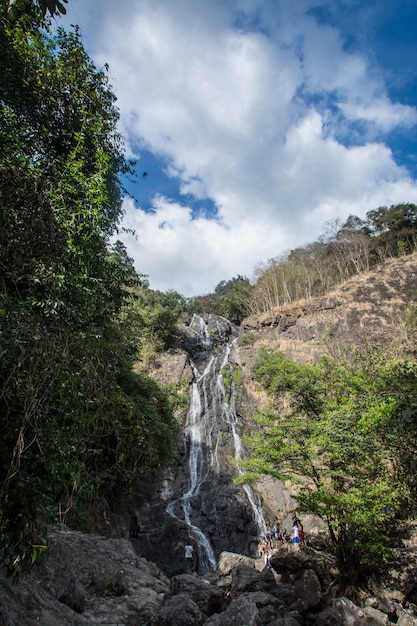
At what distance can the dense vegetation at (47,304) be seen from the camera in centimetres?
312

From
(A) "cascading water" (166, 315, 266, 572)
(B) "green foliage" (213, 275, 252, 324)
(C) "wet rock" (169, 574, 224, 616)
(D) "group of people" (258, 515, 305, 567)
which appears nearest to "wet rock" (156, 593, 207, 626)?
(C) "wet rock" (169, 574, 224, 616)

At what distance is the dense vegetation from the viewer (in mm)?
3123

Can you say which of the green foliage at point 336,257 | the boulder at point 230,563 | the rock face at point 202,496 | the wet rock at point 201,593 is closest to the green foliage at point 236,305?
the green foliage at point 336,257

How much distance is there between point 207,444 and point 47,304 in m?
19.3

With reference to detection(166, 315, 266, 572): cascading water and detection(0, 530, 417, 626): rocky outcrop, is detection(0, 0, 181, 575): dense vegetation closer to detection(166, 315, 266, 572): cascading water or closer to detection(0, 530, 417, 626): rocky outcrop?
detection(0, 530, 417, 626): rocky outcrop

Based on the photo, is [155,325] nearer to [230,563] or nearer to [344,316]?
[344,316]

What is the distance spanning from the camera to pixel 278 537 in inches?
565

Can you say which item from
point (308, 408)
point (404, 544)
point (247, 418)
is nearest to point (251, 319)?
point (247, 418)

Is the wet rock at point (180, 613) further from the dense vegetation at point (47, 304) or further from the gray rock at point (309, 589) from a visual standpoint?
the dense vegetation at point (47, 304)

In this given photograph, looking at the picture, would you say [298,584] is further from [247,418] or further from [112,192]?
[247,418]

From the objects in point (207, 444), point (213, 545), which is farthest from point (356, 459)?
point (207, 444)

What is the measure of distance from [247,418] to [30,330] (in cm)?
2257

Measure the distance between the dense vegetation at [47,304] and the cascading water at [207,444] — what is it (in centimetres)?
1252

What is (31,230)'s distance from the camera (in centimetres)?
396
